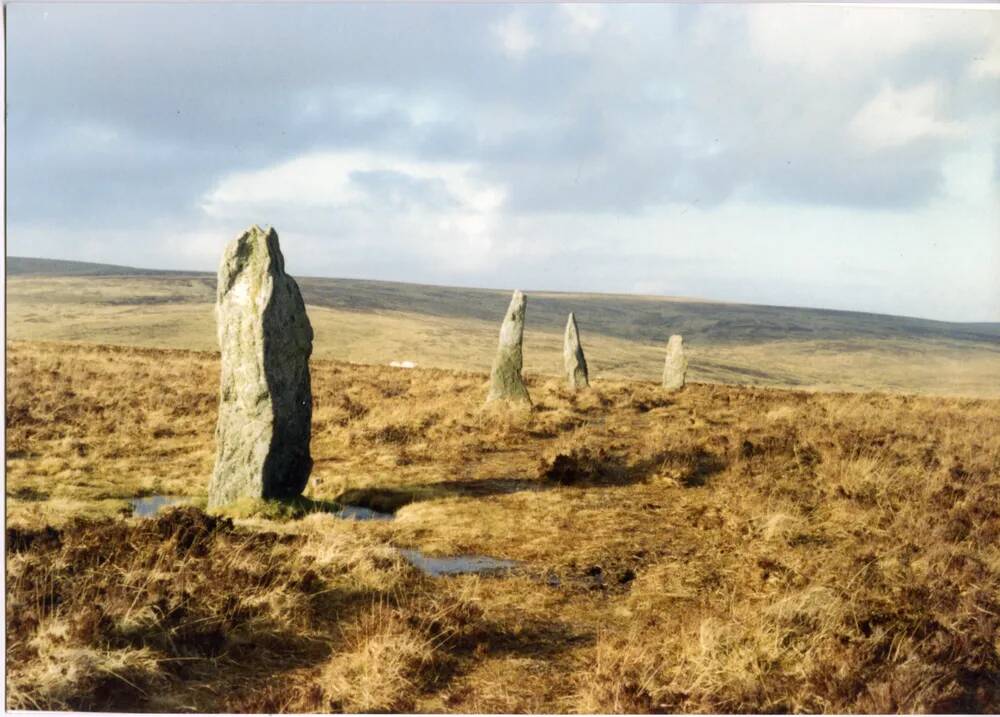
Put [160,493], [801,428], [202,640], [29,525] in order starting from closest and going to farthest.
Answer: [202,640]
[29,525]
[160,493]
[801,428]

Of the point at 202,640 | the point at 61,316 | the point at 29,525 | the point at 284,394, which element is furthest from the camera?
the point at 61,316

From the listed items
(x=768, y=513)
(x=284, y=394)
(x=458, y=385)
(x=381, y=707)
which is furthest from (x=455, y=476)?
(x=458, y=385)

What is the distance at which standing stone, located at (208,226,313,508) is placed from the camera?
378 inches

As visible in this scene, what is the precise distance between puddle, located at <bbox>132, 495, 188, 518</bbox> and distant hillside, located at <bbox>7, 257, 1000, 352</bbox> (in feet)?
202

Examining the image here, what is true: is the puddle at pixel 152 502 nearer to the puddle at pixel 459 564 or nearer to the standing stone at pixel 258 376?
the standing stone at pixel 258 376

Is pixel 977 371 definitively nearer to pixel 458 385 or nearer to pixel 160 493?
pixel 458 385

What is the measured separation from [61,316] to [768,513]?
56.7m

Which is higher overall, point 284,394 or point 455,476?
point 284,394

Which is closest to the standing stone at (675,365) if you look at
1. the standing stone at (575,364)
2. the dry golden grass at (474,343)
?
the standing stone at (575,364)

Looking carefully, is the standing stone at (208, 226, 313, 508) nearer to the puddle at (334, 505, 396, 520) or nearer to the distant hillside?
the puddle at (334, 505, 396, 520)

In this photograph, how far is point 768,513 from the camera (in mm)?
10172

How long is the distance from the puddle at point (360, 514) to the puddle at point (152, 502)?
220 centimetres

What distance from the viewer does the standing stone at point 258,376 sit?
9.61 metres

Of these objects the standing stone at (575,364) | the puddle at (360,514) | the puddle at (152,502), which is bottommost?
the puddle at (152,502)
